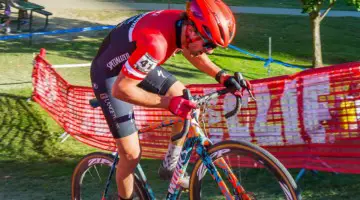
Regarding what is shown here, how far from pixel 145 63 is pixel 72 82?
9.08 meters

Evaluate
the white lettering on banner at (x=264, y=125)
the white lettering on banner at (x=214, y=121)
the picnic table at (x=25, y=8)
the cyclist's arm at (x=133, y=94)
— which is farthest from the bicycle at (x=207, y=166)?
the picnic table at (x=25, y=8)

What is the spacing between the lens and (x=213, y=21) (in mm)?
3947

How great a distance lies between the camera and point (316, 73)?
5.98 metres

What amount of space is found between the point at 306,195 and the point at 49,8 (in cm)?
1970

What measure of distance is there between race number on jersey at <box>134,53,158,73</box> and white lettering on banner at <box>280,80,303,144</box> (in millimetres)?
2522

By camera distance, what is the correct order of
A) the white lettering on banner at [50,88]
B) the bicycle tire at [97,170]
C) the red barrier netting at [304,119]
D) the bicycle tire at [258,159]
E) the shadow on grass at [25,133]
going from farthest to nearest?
the white lettering on banner at [50,88] → the shadow on grass at [25,133] → the red barrier netting at [304,119] → the bicycle tire at [97,170] → the bicycle tire at [258,159]

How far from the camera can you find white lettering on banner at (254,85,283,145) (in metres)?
6.41

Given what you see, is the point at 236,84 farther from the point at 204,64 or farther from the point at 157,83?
the point at 157,83

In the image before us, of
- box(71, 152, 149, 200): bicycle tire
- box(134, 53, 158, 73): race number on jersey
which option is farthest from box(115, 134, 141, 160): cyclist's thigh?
box(134, 53, 158, 73): race number on jersey

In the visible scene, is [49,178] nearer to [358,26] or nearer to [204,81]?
[204,81]

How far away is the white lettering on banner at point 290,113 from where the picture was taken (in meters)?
6.20

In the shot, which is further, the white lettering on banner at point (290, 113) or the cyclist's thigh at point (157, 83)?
the white lettering on banner at point (290, 113)

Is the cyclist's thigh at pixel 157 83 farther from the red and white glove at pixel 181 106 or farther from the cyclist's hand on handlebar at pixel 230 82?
the red and white glove at pixel 181 106

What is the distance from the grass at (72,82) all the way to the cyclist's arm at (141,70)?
2.39m
